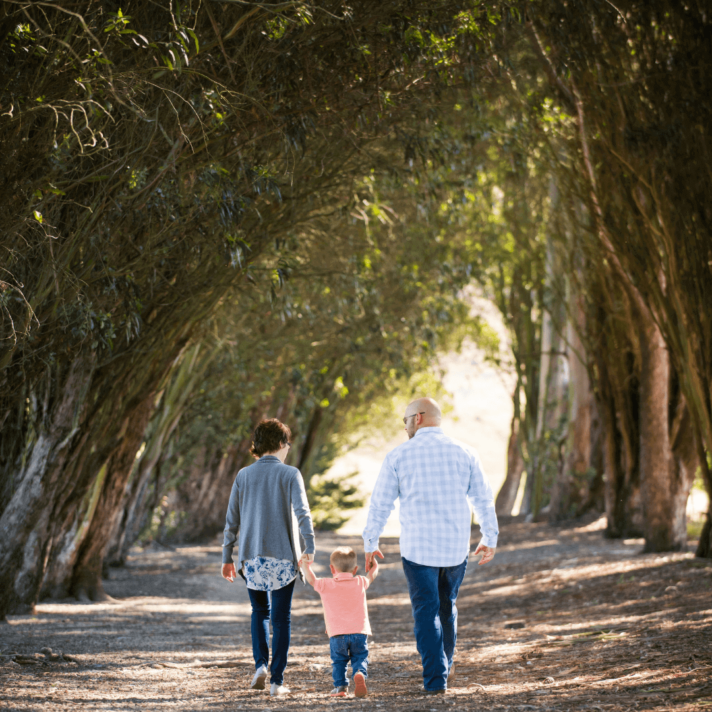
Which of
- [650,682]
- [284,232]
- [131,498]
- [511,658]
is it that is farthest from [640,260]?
[131,498]

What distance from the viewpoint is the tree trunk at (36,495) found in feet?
26.3

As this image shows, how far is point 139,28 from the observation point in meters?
6.60

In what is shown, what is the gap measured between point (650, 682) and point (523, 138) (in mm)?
7778

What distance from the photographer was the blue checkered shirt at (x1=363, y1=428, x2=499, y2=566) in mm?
4969

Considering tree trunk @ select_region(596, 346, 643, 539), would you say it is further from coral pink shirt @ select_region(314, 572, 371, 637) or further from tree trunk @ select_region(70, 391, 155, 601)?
coral pink shirt @ select_region(314, 572, 371, 637)

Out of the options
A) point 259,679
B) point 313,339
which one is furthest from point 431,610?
point 313,339

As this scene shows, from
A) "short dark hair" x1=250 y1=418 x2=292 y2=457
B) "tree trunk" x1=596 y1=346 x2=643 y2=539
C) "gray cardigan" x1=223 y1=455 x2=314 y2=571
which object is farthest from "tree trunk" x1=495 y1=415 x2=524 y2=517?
"gray cardigan" x1=223 y1=455 x2=314 y2=571

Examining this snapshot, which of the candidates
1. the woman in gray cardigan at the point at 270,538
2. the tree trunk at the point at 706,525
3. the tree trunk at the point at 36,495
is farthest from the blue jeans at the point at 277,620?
the tree trunk at the point at 706,525

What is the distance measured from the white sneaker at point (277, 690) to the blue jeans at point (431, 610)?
87cm

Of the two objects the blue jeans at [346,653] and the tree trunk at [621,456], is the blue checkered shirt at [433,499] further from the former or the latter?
the tree trunk at [621,456]

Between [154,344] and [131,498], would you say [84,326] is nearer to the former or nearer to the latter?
[154,344]

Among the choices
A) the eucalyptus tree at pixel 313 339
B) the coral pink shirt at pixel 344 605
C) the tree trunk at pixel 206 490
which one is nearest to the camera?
the coral pink shirt at pixel 344 605

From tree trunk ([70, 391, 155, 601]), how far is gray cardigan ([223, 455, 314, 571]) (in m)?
5.48

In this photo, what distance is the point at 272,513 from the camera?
5.27m
